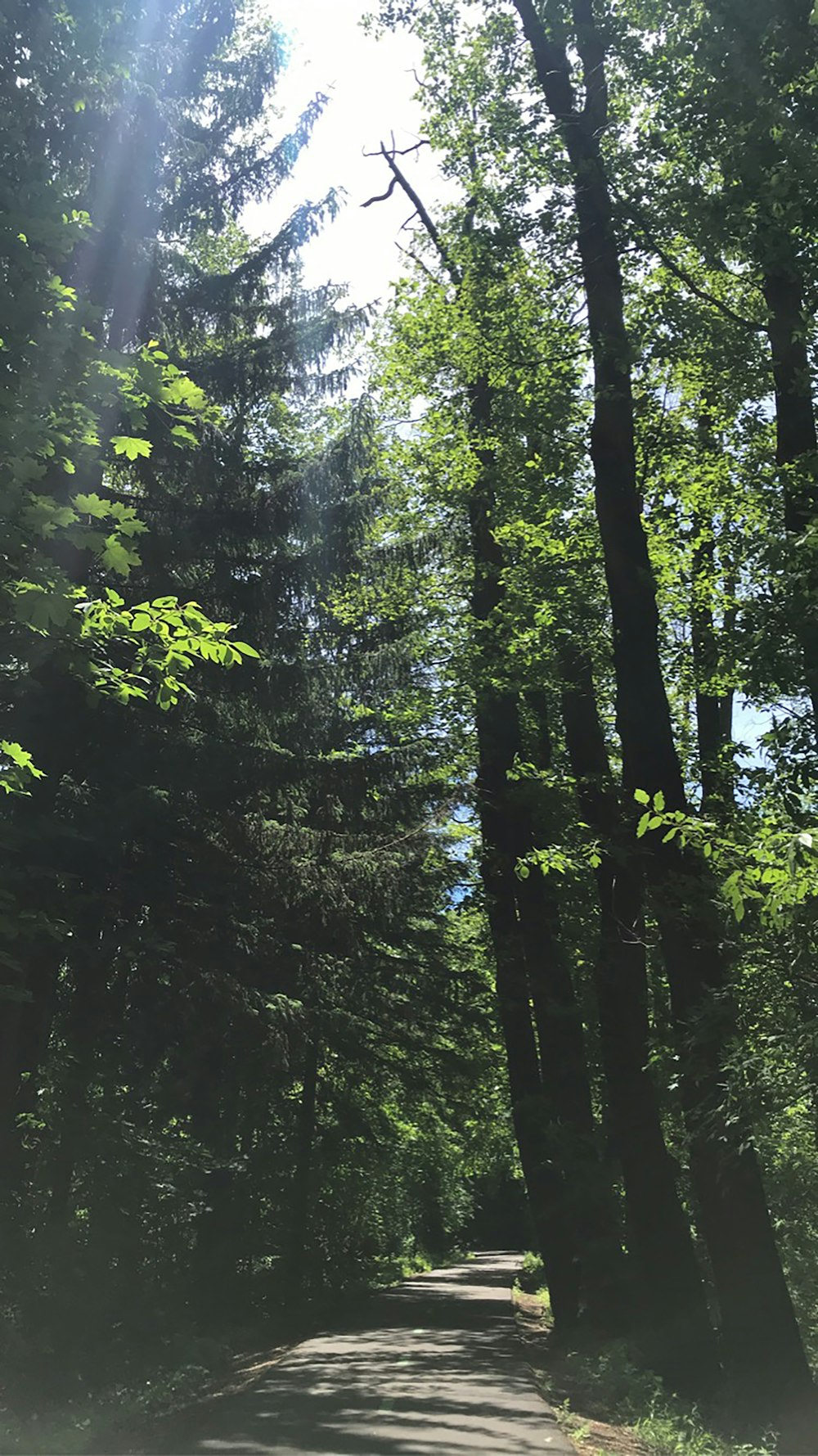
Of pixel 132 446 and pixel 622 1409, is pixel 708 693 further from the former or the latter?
pixel 132 446

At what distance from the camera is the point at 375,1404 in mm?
11141

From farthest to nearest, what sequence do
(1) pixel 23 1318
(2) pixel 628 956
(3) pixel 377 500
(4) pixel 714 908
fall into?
(3) pixel 377 500 → (2) pixel 628 956 → (1) pixel 23 1318 → (4) pixel 714 908

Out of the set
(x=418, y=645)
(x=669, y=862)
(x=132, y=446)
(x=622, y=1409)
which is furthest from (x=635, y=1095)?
(x=132, y=446)

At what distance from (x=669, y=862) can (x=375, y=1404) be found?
6653 millimetres

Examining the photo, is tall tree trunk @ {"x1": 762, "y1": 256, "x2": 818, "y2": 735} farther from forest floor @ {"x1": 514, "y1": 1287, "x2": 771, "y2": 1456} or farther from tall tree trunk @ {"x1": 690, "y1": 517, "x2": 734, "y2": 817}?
forest floor @ {"x1": 514, "y1": 1287, "x2": 771, "y2": 1456}

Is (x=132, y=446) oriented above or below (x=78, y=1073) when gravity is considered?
above

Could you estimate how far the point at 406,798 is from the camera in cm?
1664

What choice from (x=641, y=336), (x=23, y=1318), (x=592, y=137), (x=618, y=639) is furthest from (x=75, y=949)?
(x=592, y=137)

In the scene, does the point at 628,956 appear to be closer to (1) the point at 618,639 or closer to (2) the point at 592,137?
(1) the point at 618,639

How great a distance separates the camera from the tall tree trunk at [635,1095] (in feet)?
33.9

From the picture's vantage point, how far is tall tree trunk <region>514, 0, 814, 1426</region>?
7.55m

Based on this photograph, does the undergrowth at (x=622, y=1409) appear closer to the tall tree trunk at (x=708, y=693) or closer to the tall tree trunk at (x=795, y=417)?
the tall tree trunk at (x=708, y=693)

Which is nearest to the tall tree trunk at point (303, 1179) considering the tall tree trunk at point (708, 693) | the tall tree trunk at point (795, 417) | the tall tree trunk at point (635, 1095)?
the tall tree trunk at point (635, 1095)

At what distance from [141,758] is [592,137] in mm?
7578
